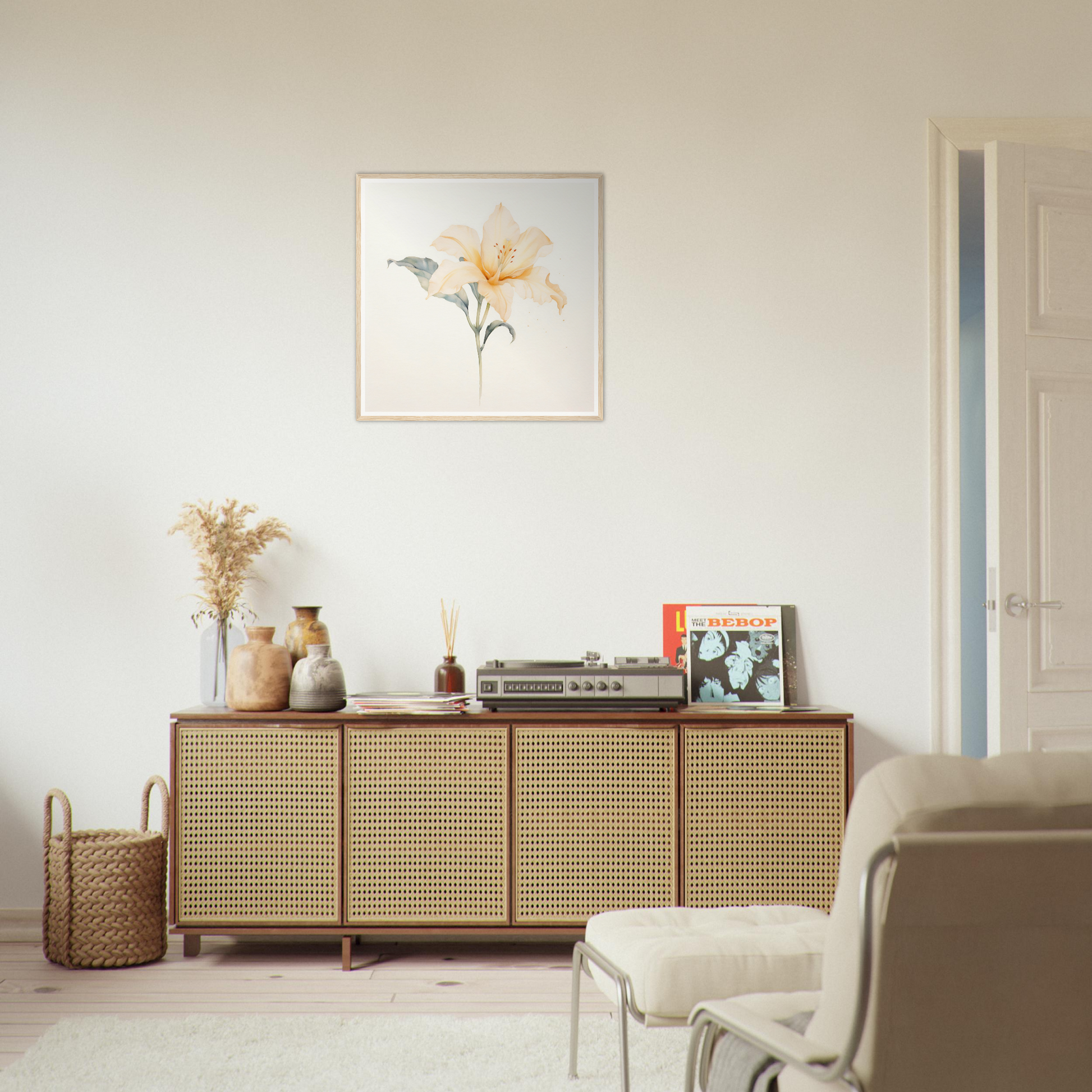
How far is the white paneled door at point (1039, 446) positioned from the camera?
3230mm

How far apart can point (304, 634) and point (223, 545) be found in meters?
0.39

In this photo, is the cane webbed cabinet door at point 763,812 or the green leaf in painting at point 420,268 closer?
the cane webbed cabinet door at point 763,812

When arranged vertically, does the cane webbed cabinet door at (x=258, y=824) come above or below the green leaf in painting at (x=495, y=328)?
below

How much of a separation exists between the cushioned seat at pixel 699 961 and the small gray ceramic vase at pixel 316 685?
1.28 meters

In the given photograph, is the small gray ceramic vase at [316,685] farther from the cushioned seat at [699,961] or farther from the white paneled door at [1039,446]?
the white paneled door at [1039,446]

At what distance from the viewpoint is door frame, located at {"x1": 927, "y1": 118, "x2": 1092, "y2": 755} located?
347 centimetres

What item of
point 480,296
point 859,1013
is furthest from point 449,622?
point 859,1013

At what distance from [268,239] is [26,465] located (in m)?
1.12

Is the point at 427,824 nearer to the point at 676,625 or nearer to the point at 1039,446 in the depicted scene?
A: the point at 676,625

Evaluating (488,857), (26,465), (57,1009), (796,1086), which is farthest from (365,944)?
(796,1086)

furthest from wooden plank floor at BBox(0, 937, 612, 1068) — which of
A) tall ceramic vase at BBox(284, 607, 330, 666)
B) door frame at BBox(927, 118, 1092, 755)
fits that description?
door frame at BBox(927, 118, 1092, 755)

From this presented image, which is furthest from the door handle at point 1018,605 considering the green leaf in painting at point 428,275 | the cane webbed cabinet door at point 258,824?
the cane webbed cabinet door at point 258,824

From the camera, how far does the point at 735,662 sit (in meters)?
3.40

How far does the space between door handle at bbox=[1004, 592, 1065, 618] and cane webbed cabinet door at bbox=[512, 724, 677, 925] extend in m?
1.11
